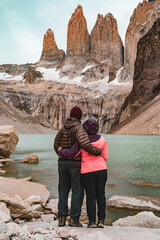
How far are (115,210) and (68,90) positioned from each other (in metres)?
123

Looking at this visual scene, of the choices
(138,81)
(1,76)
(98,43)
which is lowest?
(138,81)

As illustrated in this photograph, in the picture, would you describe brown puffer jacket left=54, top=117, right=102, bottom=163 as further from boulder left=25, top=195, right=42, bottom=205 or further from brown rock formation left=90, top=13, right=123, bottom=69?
brown rock formation left=90, top=13, right=123, bottom=69

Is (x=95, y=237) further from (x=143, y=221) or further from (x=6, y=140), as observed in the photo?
(x=6, y=140)

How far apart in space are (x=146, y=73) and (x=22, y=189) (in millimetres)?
68419

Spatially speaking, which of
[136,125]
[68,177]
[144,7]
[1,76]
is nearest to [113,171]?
[68,177]

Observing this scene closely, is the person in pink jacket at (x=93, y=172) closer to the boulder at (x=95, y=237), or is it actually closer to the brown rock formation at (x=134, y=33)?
the boulder at (x=95, y=237)

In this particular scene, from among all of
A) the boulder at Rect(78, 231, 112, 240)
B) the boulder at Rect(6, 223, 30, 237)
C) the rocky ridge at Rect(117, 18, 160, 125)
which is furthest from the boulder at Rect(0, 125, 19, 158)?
the rocky ridge at Rect(117, 18, 160, 125)

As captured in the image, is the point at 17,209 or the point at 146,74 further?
the point at 146,74

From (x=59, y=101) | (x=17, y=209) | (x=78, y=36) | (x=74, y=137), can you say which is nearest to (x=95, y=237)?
(x=74, y=137)

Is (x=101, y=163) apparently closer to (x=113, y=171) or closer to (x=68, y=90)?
(x=113, y=171)

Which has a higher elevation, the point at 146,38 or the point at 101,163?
the point at 146,38

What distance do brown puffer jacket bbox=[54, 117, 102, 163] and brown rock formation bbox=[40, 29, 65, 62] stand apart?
598 feet

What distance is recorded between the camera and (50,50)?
185875 mm

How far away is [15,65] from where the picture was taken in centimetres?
19162
